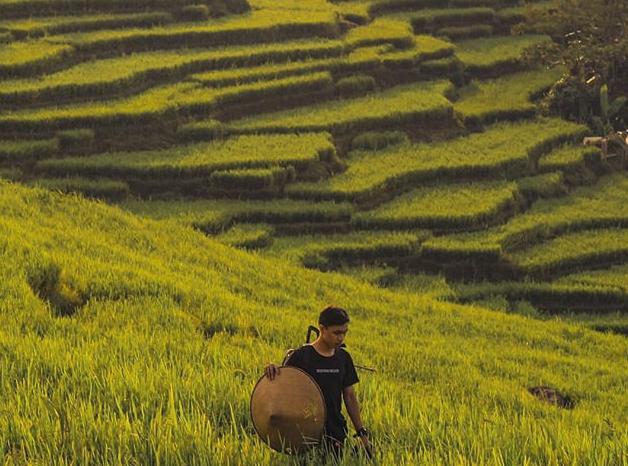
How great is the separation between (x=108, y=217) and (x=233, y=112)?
23.4ft

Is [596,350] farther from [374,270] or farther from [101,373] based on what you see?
[101,373]

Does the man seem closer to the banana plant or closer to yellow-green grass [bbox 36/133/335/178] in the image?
yellow-green grass [bbox 36/133/335/178]

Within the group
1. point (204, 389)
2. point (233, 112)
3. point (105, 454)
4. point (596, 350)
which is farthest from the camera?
point (233, 112)

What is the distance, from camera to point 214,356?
6.16 meters

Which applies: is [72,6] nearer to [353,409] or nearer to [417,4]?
[417,4]

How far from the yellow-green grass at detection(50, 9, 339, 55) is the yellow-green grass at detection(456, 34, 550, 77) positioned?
4.13 meters

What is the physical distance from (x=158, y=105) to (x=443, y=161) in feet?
19.6

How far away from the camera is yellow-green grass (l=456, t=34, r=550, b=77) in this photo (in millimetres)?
24500

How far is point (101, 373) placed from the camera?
5078 mm

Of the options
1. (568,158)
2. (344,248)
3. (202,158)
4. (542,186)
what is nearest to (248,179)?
(202,158)

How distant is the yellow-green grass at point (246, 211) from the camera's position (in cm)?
1440

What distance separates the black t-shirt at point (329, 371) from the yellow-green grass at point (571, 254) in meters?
10.2

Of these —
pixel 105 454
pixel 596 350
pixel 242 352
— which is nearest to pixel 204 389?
pixel 105 454

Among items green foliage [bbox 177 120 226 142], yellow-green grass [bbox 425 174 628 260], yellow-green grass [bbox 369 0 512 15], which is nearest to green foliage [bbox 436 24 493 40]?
yellow-green grass [bbox 369 0 512 15]
